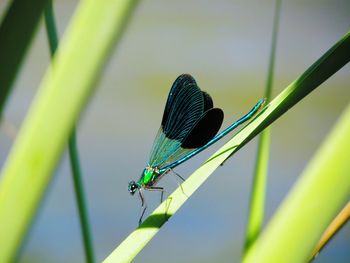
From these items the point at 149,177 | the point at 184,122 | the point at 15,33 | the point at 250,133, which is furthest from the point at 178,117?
the point at 15,33

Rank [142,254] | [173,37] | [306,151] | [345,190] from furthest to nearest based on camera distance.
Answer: [173,37], [306,151], [142,254], [345,190]

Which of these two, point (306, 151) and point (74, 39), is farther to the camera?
point (306, 151)

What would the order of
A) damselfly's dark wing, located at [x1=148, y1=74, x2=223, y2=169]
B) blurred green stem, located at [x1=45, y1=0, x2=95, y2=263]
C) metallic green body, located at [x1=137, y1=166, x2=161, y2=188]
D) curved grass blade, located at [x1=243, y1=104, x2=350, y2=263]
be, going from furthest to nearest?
Result: metallic green body, located at [x1=137, y1=166, x2=161, y2=188]
damselfly's dark wing, located at [x1=148, y1=74, x2=223, y2=169]
blurred green stem, located at [x1=45, y1=0, x2=95, y2=263]
curved grass blade, located at [x1=243, y1=104, x2=350, y2=263]

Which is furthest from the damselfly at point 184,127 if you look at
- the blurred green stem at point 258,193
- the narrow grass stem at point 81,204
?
the narrow grass stem at point 81,204

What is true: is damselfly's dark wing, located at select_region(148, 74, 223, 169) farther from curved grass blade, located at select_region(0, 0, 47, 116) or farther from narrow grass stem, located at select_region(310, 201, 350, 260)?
curved grass blade, located at select_region(0, 0, 47, 116)

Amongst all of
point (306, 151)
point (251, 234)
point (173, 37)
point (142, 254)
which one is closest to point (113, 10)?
point (251, 234)

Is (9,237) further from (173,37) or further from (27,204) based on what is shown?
(173,37)

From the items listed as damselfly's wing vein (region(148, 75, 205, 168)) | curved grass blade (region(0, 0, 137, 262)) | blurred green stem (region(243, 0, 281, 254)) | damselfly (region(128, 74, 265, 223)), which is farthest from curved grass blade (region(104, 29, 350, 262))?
damselfly's wing vein (region(148, 75, 205, 168))
